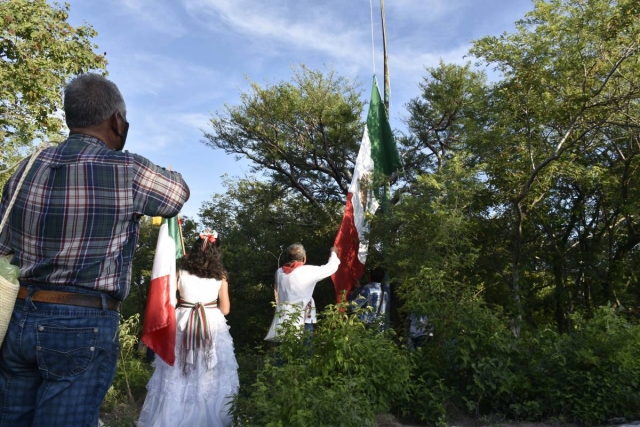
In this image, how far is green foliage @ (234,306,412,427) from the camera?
12.6 ft

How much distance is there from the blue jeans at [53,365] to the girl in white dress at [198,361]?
3.51 m

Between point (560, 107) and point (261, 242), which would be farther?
point (261, 242)

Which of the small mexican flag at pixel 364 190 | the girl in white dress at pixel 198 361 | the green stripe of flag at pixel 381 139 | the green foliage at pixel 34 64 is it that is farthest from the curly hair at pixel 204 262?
the green foliage at pixel 34 64

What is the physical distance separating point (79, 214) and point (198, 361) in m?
3.79

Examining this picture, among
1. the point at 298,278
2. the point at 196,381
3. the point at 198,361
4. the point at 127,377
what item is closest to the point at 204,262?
the point at 198,361

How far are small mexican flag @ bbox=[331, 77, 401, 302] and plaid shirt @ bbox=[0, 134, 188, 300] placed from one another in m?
5.98

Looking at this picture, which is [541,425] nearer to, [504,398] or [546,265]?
[504,398]

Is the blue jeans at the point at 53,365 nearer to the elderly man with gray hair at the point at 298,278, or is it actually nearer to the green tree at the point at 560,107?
the elderly man with gray hair at the point at 298,278

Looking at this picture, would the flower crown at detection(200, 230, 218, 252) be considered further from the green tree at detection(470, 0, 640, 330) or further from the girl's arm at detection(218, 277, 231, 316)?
the green tree at detection(470, 0, 640, 330)

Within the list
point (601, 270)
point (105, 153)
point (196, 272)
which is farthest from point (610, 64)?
point (105, 153)

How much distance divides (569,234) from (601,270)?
1.12 metres

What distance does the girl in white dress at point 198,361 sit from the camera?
5.37 m

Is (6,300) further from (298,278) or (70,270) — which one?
(298,278)

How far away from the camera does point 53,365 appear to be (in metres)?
1.88
